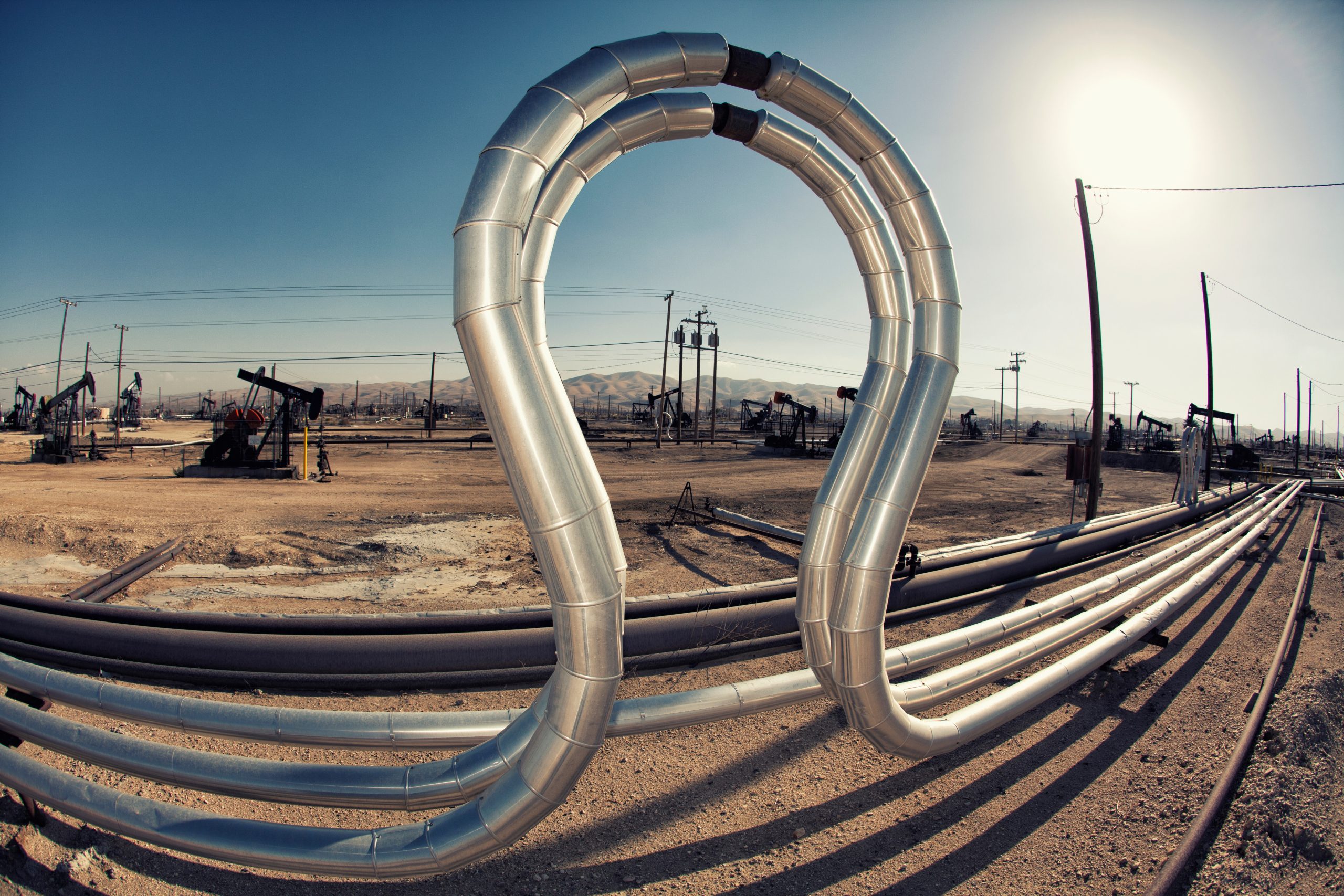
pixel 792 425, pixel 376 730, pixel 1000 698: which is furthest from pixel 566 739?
pixel 792 425

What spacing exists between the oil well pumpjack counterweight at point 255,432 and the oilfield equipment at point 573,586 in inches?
728

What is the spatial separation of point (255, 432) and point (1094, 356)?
2581cm

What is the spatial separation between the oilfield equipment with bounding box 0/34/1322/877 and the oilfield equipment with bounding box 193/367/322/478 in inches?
719

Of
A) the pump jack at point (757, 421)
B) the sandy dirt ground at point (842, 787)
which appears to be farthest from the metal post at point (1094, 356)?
the pump jack at point (757, 421)

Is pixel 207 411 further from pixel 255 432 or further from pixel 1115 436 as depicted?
pixel 1115 436

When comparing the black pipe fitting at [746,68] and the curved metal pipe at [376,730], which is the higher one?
the black pipe fitting at [746,68]

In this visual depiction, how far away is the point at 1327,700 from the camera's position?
4.14 meters

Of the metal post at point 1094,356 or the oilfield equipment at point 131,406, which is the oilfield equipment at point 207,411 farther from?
the metal post at point 1094,356

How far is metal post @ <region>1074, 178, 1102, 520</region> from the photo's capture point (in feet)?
41.4

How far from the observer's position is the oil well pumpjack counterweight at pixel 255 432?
61.5ft

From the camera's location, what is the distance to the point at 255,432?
20.0 metres

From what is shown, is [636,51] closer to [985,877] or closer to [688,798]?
[688,798]

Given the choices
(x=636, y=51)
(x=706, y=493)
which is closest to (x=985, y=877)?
(x=636, y=51)

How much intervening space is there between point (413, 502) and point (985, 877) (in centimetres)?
1368
